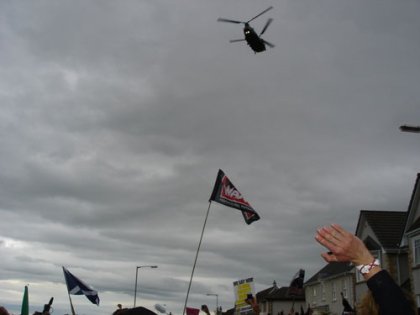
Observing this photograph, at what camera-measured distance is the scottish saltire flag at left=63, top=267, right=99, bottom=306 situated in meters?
19.0

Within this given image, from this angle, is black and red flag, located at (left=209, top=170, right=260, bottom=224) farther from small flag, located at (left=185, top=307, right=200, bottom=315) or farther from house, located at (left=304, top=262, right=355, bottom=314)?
house, located at (left=304, top=262, right=355, bottom=314)

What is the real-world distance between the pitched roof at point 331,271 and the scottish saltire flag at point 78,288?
3245cm

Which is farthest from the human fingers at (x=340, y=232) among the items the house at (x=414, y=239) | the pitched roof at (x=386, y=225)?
the pitched roof at (x=386, y=225)

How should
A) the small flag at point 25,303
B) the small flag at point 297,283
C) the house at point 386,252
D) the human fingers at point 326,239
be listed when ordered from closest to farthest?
the human fingers at point 326,239 → the small flag at point 25,303 → the small flag at point 297,283 → the house at point 386,252

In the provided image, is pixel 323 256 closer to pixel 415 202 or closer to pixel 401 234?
pixel 415 202

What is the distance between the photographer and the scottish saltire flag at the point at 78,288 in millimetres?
19016

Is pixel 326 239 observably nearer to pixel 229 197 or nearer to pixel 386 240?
pixel 229 197

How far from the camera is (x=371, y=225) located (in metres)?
40.4

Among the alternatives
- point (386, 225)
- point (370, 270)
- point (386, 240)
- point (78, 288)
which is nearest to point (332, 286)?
point (386, 225)

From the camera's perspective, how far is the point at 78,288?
64.3ft

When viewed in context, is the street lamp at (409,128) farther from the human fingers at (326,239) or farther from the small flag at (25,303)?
the human fingers at (326,239)

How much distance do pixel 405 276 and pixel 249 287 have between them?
90.2 ft

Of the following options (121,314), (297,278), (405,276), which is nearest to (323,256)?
(121,314)

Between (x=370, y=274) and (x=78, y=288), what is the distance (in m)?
18.0
